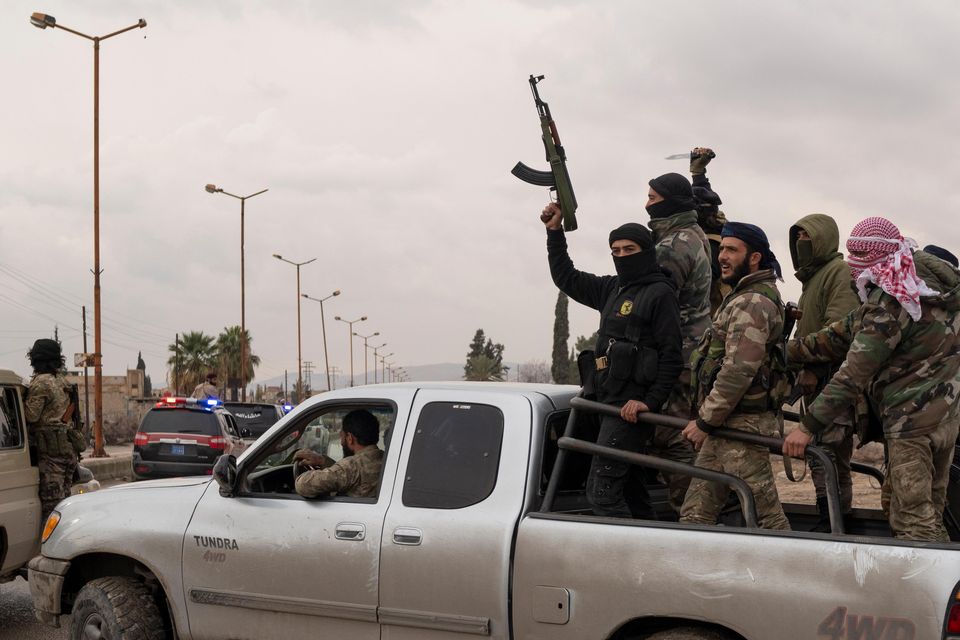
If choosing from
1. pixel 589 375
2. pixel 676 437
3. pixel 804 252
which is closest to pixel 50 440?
pixel 589 375

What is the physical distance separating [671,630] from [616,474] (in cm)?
83

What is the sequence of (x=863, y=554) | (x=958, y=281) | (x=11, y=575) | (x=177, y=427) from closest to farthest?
(x=863, y=554)
(x=958, y=281)
(x=11, y=575)
(x=177, y=427)

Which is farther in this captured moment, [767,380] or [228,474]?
[228,474]

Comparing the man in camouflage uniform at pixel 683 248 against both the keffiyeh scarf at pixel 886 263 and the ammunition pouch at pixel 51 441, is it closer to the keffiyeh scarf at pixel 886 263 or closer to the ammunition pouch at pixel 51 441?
the keffiyeh scarf at pixel 886 263

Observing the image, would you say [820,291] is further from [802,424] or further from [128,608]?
[128,608]

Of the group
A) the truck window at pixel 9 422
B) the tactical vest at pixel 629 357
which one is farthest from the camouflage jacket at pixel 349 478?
the truck window at pixel 9 422

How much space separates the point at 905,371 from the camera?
4641 mm

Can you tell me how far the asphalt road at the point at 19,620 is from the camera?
731 centimetres

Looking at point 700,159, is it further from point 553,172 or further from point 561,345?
point 561,345

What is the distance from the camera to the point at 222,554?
5.19m

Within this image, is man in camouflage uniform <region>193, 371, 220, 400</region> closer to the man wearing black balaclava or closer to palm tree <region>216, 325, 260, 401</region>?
the man wearing black balaclava

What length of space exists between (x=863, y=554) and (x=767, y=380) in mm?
1145

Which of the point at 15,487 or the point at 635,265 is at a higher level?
the point at 635,265

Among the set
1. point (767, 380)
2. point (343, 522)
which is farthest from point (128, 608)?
point (767, 380)
